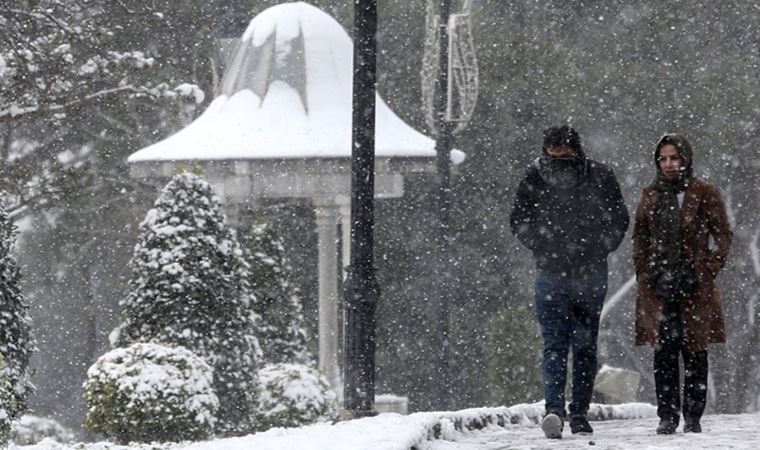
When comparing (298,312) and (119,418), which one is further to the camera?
(298,312)

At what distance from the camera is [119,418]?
1304 cm

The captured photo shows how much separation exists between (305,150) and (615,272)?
Result: 17147 mm

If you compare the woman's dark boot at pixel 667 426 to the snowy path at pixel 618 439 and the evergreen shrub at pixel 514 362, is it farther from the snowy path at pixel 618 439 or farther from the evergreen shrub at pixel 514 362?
the evergreen shrub at pixel 514 362

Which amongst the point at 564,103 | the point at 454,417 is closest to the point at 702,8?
the point at 564,103

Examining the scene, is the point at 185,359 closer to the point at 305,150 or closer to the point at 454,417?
the point at 454,417

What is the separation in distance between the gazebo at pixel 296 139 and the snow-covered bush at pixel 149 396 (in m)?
7.45

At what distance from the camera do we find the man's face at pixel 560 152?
939 centimetres

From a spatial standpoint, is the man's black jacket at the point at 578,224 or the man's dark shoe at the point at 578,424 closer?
the man's black jacket at the point at 578,224

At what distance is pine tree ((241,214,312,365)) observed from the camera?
18062mm

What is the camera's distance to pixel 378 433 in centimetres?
847

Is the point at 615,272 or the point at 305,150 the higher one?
the point at 305,150

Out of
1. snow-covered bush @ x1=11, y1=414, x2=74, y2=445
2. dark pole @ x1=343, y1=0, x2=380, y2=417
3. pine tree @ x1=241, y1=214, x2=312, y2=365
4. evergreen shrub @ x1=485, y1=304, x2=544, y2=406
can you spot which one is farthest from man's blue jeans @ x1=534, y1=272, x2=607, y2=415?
snow-covered bush @ x1=11, y1=414, x2=74, y2=445

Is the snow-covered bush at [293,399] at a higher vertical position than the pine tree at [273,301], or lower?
lower

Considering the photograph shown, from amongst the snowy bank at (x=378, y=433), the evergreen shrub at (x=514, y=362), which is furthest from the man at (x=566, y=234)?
the evergreen shrub at (x=514, y=362)
